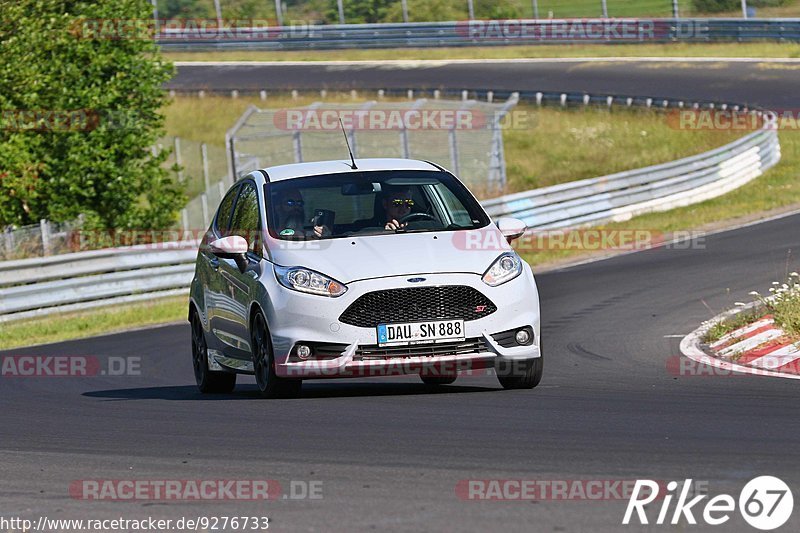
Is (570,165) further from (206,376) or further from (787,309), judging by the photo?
(206,376)

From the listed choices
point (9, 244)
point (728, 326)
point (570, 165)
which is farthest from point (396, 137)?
point (728, 326)

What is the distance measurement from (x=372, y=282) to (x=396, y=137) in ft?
75.0

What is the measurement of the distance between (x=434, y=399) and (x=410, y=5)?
166ft

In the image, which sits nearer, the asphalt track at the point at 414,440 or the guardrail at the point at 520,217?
the asphalt track at the point at 414,440

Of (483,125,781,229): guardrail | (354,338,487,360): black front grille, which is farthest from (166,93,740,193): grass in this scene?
(354,338,487,360): black front grille

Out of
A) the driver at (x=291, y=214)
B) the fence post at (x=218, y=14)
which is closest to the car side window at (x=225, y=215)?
the driver at (x=291, y=214)

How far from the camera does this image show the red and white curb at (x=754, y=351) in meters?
10.7

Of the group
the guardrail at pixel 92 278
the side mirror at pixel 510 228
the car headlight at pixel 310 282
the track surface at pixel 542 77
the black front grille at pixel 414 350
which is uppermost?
the side mirror at pixel 510 228

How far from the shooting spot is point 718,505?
18.9 feet

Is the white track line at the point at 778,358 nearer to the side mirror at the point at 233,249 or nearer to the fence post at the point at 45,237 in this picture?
the side mirror at the point at 233,249

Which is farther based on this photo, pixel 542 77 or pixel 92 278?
pixel 542 77

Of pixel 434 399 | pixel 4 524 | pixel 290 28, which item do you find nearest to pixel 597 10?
pixel 290 28

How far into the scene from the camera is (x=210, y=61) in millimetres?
59875

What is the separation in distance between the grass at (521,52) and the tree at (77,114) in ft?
86.1
